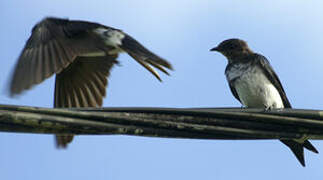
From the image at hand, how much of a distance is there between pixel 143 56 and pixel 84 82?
5.97 ft

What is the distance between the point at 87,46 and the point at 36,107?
264cm

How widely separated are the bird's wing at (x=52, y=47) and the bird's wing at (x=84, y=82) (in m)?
0.84

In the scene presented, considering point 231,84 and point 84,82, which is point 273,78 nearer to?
point 231,84

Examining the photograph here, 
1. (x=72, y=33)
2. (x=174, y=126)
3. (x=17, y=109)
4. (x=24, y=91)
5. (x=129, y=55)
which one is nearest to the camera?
(x=17, y=109)

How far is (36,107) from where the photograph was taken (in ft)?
10.2

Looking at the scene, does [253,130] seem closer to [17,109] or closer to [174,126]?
[174,126]

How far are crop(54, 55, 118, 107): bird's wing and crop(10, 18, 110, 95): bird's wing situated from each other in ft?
2.76

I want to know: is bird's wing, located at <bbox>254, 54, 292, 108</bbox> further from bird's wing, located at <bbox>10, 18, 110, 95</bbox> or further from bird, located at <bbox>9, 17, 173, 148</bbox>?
bird's wing, located at <bbox>10, 18, 110, 95</bbox>

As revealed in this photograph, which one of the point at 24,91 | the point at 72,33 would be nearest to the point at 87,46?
the point at 72,33

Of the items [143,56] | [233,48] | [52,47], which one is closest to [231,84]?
[233,48]

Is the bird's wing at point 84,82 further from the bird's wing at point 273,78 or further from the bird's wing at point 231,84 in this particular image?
the bird's wing at point 273,78

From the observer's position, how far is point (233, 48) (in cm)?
717

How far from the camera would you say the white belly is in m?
6.07

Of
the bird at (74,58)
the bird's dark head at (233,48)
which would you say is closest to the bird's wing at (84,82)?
the bird at (74,58)
